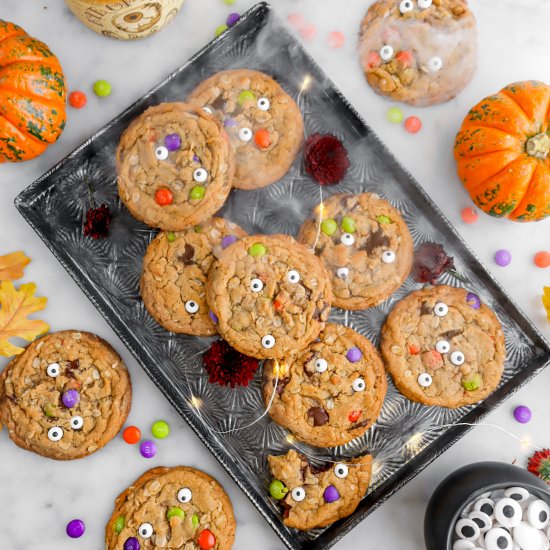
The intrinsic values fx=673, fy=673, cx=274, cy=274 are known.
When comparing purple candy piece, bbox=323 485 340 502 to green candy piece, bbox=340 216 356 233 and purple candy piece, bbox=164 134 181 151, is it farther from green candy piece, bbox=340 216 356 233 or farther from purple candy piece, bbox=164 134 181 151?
purple candy piece, bbox=164 134 181 151

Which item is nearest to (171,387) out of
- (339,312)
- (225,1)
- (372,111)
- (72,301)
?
(72,301)

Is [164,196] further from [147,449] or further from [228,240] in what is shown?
[147,449]

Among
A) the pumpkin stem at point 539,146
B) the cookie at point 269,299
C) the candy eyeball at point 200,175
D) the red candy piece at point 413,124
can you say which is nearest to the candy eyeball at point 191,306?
the cookie at point 269,299

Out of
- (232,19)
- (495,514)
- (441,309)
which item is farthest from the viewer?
(232,19)

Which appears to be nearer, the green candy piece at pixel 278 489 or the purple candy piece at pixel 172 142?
the purple candy piece at pixel 172 142

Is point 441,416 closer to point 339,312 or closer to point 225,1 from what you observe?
point 339,312

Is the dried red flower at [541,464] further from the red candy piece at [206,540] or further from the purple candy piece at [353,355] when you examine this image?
the red candy piece at [206,540]

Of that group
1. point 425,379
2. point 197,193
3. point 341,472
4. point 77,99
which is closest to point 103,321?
point 197,193
